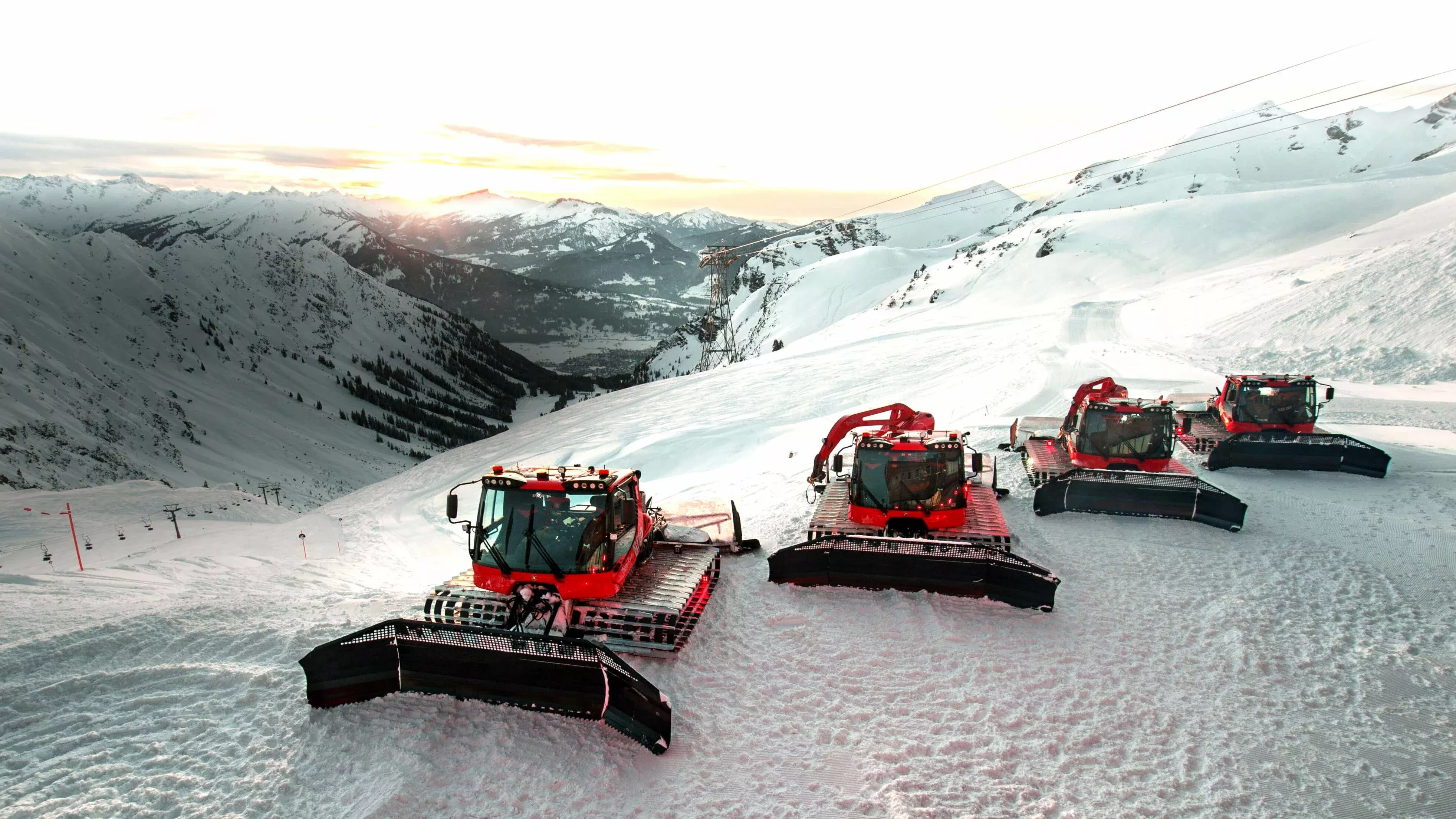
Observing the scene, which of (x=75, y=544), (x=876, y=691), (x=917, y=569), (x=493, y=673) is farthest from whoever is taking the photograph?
(x=75, y=544)

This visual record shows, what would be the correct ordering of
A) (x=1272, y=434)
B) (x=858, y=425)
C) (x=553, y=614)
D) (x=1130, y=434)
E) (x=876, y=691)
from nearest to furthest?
(x=876, y=691) → (x=553, y=614) → (x=858, y=425) → (x=1130, y=434) → (x=1272, y=434)

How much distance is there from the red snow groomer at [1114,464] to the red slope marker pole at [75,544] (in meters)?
19.0

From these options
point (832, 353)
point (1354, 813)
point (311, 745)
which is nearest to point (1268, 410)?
point (1354, 813)

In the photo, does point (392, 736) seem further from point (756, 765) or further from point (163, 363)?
point (163, 363)

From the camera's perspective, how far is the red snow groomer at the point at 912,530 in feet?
30.0

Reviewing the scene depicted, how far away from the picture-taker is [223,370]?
326 feet

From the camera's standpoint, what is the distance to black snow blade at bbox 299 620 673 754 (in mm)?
6352

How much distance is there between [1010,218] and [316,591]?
177 m

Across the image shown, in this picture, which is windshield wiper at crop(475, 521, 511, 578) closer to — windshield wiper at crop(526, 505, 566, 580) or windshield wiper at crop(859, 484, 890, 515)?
windshield wiper at crop(526, 505, 566, 580)

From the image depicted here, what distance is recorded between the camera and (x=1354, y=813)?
5609 mm

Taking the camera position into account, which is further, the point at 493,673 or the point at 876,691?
the point at 876,691

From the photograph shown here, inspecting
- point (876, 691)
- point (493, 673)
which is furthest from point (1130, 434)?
point (493, 673)

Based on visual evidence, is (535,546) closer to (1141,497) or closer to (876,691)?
(876,691)

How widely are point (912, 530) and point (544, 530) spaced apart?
520 cm
